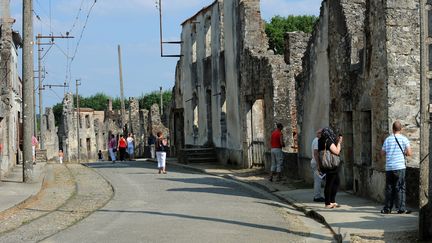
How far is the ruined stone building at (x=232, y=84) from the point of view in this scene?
24.8m

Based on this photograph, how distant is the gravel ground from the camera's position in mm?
11797

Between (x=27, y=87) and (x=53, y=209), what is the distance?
7.84m

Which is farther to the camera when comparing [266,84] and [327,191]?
[266,84]

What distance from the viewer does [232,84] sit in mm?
29562

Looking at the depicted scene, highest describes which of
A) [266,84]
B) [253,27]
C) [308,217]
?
[253,27]

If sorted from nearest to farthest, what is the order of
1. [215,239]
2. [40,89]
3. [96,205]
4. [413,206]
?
1. [215,239]
2. [413,206]
3. [96,205]
4. [40,89]

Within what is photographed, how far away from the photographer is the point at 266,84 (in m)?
25.1

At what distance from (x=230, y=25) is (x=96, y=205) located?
49.9ft

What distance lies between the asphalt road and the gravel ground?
373 mm

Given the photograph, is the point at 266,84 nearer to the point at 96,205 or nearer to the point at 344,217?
the point at 96,205

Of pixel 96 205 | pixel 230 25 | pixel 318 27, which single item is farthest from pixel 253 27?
pixel 96 205

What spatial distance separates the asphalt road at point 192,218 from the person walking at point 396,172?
56.6 inches

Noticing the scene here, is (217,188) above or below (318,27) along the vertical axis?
below

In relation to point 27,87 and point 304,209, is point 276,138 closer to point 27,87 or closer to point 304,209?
point 304,209
